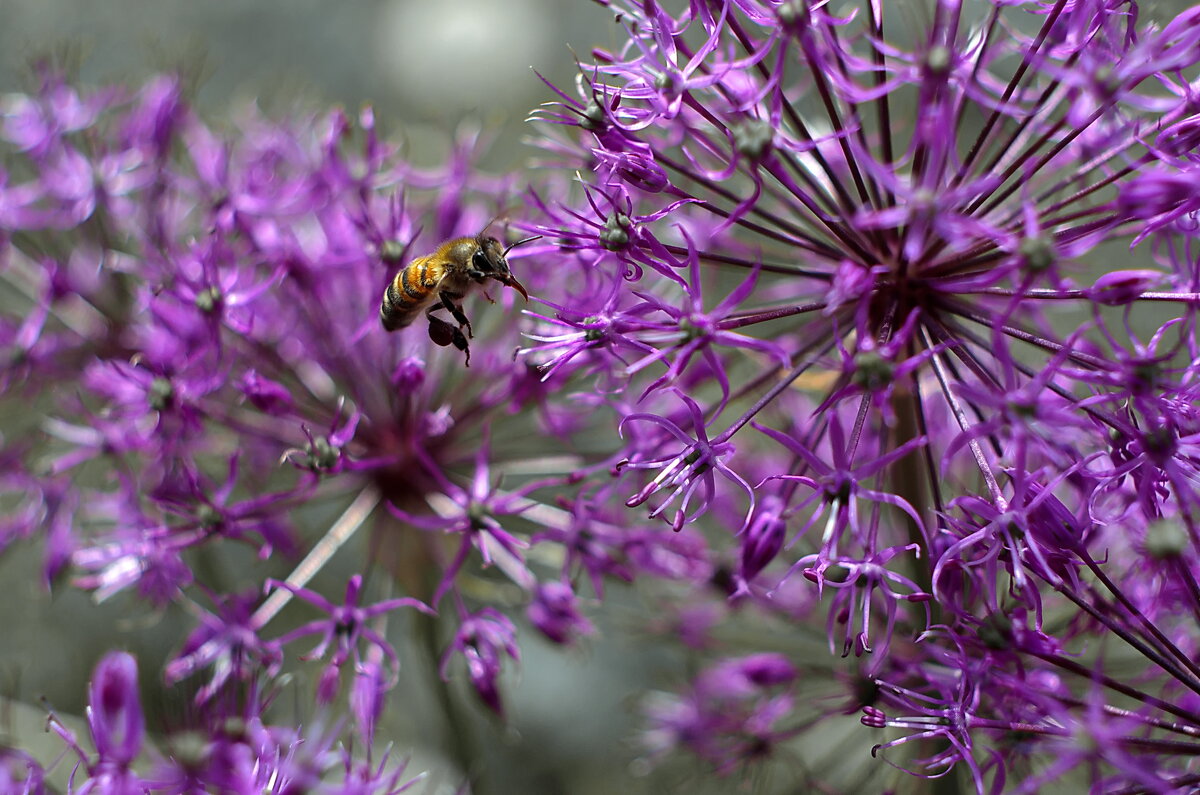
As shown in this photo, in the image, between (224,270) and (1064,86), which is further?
(224,270)

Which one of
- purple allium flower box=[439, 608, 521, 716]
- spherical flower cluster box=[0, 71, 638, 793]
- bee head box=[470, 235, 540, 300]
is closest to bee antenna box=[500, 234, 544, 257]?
bee head box=[470, 235, 540, 300]

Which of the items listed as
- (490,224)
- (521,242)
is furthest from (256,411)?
(521,242)

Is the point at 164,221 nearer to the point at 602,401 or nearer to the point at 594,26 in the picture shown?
the point at 602,401

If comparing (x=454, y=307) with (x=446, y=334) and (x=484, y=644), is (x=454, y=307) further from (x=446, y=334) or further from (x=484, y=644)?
(x=484, y=644)

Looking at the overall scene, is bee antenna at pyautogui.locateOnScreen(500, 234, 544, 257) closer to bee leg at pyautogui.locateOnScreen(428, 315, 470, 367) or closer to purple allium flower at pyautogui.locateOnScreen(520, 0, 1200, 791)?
purple allium flower at pyautogui.locateOnScreen(520, 0, 1200, 791)

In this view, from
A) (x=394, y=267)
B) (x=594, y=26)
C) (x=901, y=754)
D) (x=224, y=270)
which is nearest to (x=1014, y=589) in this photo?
(x=901, y=754)

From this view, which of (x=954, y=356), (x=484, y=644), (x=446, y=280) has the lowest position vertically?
(x=484, y=644)

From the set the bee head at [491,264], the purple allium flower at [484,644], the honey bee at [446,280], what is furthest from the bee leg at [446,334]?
the purple allium flower at [484,644]

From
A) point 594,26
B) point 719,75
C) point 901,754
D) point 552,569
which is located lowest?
point 552,569
